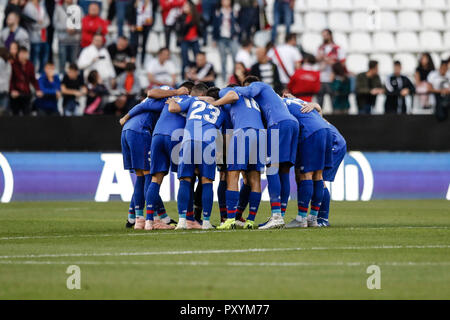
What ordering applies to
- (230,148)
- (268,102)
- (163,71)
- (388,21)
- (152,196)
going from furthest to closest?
(388,21) → (163,71) → (152,196) → (268,102) → (230,148)

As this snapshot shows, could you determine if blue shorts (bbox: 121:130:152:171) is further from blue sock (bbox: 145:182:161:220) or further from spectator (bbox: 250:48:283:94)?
spectator (bbox: 250:48:283:94)

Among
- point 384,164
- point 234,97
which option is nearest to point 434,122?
point 384,164

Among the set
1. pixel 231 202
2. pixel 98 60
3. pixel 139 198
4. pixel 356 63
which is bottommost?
pixel 139 198

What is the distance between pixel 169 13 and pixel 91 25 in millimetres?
1995

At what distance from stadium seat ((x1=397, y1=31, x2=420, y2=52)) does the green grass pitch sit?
12.8 metres

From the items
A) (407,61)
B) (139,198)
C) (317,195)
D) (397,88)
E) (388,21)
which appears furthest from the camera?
(388,21)

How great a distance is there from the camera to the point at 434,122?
24.2 meters

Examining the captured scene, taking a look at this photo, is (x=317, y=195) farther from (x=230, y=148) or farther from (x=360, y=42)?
(x=360, y=42)

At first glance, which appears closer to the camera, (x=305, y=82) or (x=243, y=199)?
(x=243, y=199)

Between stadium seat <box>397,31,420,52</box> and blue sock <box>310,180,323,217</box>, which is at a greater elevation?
stadium seat <box>397,31,420,52</box>

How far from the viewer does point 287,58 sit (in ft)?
79.6

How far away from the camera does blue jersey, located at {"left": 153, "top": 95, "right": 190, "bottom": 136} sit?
15.2 meters

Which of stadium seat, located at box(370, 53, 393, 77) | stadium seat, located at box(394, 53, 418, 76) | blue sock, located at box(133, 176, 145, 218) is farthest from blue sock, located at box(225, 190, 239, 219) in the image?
stadium seat, located at box(370, 53, 393, 77)

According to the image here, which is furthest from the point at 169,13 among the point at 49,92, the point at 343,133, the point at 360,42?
the point at 360,42
